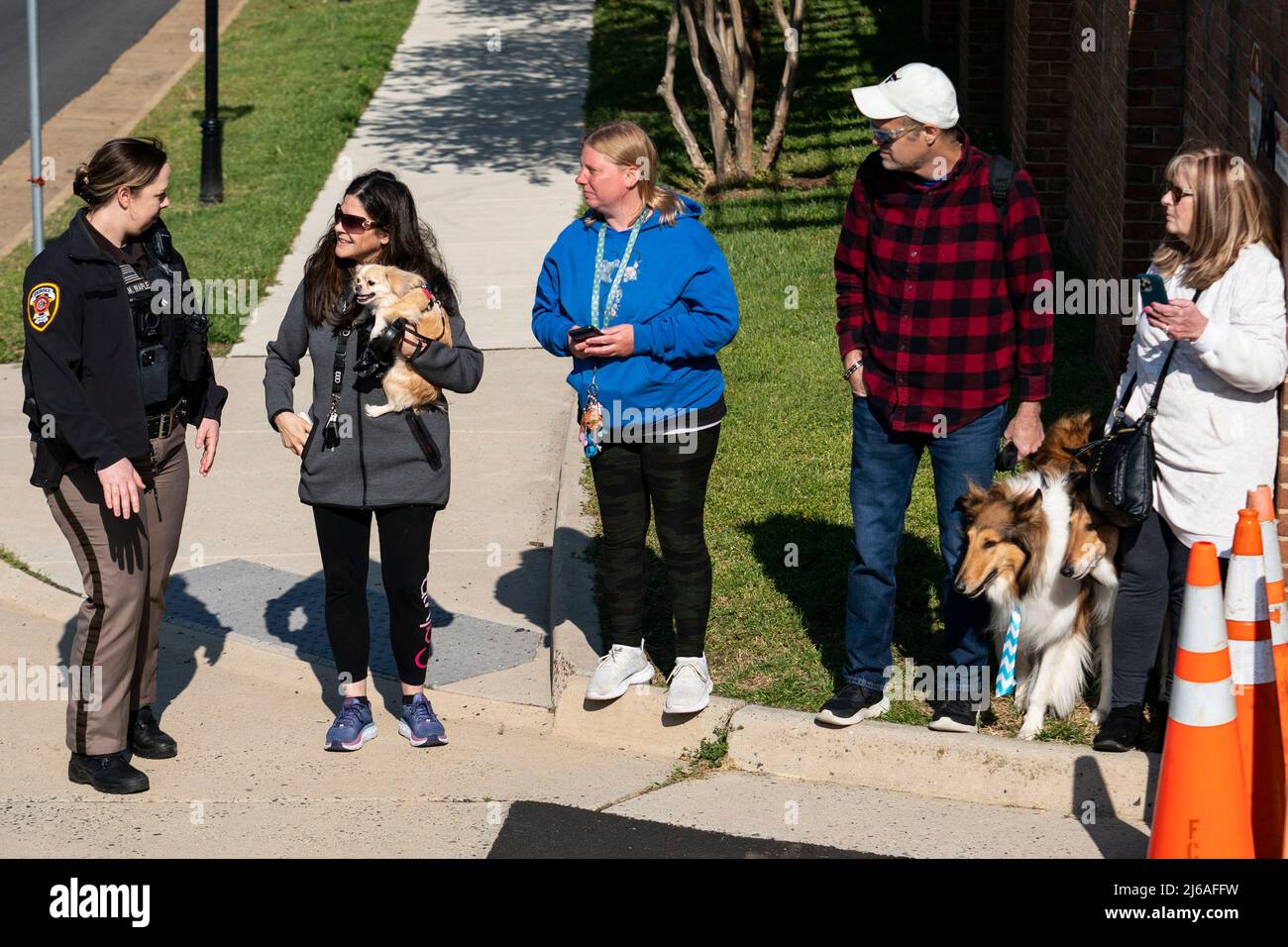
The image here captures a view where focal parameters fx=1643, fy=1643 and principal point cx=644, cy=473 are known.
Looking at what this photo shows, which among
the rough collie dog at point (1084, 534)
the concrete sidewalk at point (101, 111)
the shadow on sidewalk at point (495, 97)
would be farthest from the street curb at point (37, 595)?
the shadow on sidewalk at point (495, 97)

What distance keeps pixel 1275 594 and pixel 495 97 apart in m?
14.2

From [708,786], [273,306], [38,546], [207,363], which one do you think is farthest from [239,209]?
[708,786]

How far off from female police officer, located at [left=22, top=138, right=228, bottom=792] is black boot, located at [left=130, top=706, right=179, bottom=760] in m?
0.12

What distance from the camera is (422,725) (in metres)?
5.88

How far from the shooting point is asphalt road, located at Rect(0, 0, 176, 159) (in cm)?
1848

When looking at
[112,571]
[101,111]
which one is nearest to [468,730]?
[112,571]

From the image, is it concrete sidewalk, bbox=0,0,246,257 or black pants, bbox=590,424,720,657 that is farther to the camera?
concrete sidewalk, bbox=0,0,246,257

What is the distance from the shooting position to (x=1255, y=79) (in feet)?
20.1

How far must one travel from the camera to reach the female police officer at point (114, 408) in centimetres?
520

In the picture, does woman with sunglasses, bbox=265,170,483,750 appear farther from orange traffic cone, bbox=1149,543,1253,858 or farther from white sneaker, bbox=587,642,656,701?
orange traffic cone, bbox=1149,543,1253,858

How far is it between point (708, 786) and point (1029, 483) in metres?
1.48

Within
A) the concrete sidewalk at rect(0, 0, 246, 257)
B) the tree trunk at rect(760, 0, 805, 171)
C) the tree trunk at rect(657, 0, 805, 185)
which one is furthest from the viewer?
the concrete sidewalk at rect(0, 0, 246, 257)

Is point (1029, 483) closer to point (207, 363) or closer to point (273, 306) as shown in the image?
point (207, 363)

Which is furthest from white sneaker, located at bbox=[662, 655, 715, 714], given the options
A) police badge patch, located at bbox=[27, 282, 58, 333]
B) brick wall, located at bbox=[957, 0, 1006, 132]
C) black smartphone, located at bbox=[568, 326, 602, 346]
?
brick wall, located at bbox=[957, 0, 1006, 132]
